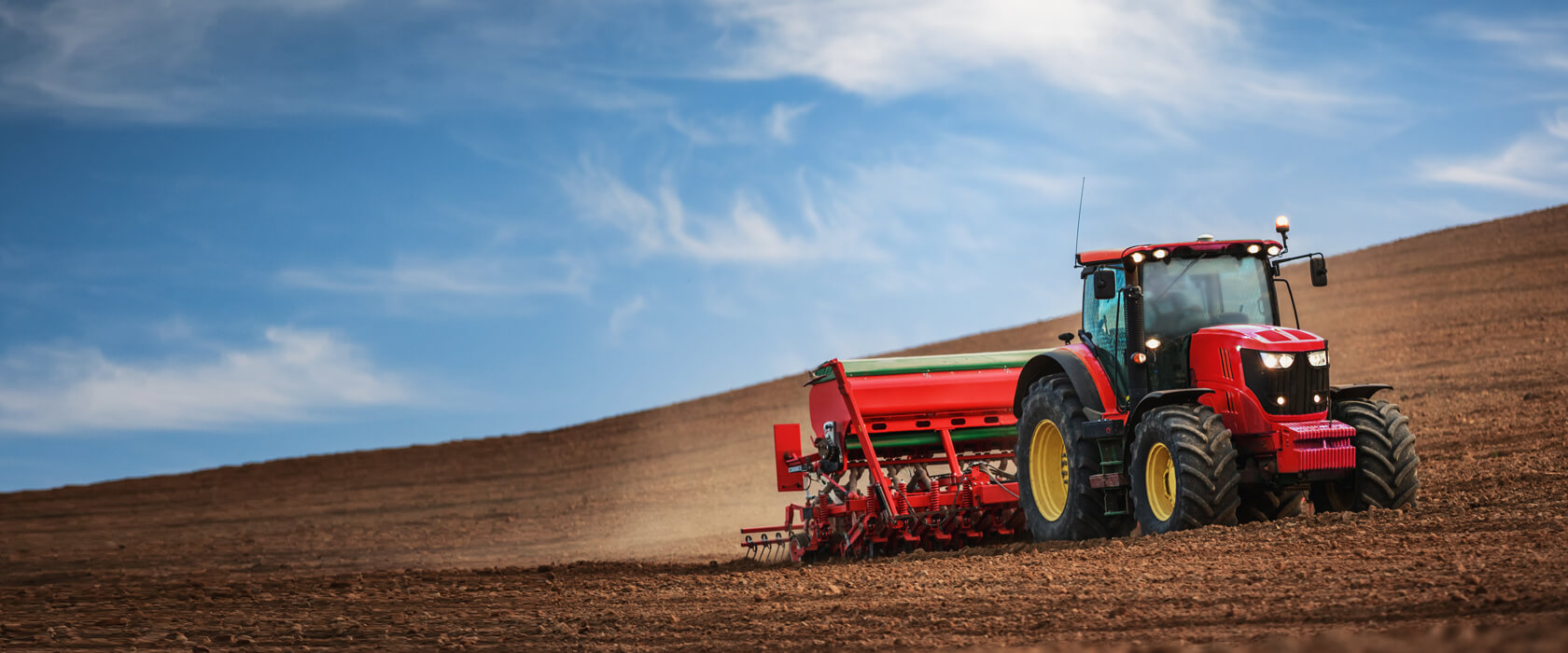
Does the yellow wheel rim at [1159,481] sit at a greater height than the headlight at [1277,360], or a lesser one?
lesser

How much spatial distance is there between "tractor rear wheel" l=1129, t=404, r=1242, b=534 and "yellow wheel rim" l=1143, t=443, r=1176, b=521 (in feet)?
0.06

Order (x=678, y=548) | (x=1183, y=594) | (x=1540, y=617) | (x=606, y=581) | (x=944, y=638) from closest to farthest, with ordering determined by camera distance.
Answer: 1. (x=1540, y=617)
2. (x=944, y=638)
3. (x=1183, y=594)
4. (x=606, y=581)
5. (x=678, y=548)

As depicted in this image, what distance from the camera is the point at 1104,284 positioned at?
9.88 m

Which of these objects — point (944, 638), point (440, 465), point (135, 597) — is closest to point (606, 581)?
point (135, 597)

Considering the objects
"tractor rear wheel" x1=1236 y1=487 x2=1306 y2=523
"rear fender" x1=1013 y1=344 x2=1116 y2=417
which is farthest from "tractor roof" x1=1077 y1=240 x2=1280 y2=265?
"tractor rear wheel" x1=1236 y1=487 x2=1306 y2=523

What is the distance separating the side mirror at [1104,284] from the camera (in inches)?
387

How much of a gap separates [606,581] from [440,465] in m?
22.7

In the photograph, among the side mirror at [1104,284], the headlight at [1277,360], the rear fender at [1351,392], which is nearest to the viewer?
the headlight at [1277,360]

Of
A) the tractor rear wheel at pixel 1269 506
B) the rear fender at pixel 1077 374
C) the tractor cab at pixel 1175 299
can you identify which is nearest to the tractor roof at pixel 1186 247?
the tractor cab at pixel 1175 299

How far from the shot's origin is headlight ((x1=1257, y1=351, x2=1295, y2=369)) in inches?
374

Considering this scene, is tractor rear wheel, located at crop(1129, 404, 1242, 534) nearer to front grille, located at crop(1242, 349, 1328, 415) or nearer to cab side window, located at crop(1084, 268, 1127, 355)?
front grille, located at crop(1242, 349, 1328, 415)

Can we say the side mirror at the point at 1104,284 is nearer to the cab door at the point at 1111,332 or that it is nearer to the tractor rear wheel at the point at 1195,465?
the cab door at the point at 1111,332

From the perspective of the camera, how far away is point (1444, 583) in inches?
264

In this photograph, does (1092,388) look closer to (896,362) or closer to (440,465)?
(896,362)
